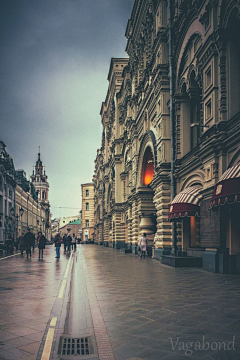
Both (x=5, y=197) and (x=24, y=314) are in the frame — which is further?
(x=5, y=197)

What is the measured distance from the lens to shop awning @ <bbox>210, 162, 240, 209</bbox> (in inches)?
504

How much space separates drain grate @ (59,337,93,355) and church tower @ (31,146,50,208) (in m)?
132

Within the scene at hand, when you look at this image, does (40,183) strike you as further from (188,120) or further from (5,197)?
(188,120)

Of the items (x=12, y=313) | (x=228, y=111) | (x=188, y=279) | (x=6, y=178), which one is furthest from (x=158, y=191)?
(x=6, y=178)

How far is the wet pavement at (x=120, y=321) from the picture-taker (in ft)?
17.0

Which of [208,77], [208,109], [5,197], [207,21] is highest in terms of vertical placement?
[207,21]

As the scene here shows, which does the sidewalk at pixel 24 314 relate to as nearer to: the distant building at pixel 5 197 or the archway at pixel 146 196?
the archway at pixel 146 196

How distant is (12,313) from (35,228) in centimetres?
8948

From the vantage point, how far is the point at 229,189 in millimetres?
13070

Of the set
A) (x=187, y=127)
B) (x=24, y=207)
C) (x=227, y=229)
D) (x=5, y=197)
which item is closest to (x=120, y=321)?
(x=227, y=229)

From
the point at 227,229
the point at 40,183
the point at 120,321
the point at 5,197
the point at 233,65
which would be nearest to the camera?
the point at 120,321

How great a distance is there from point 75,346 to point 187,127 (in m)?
17.9

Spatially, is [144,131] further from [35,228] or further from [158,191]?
[35,228]

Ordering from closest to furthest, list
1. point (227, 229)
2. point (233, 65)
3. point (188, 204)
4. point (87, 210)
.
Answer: point (227, 229), point (233, 65), point (188, 204), point (87, 210)
